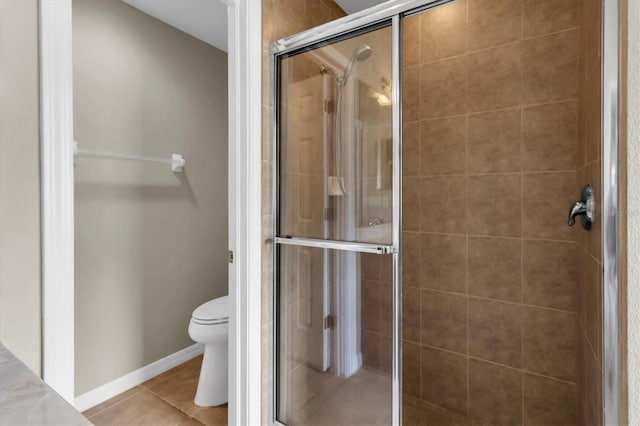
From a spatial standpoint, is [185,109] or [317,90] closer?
[317,90]

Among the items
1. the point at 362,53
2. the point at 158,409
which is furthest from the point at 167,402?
the point at 362,53

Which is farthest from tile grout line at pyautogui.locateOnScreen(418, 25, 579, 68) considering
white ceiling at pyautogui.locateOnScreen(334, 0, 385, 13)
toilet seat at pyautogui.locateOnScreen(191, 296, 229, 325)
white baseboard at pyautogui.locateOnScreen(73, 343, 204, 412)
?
white baseboard at pyautogui.locateOnScreen(73, 343, 204, 412)

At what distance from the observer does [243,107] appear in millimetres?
1438

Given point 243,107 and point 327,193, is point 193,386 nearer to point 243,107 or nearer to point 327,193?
point 327,193

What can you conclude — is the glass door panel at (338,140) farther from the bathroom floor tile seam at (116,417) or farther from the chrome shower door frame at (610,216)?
the bathroom floor tile seam at (116,417)

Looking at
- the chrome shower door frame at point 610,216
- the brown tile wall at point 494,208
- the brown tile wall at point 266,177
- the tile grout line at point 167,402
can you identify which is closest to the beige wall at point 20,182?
the brown tile wall at point 266,177

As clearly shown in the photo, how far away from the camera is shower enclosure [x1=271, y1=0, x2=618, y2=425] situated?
4.07 ft

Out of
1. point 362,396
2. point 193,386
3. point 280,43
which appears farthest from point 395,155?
point 193,386

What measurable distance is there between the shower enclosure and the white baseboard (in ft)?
3.64

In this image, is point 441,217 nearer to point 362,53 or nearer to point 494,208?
point 494,208

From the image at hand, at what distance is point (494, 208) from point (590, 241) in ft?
2.00

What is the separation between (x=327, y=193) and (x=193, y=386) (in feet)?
5.31

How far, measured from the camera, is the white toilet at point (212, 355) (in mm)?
1882

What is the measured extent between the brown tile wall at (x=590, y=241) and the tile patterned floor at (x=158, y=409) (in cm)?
169
